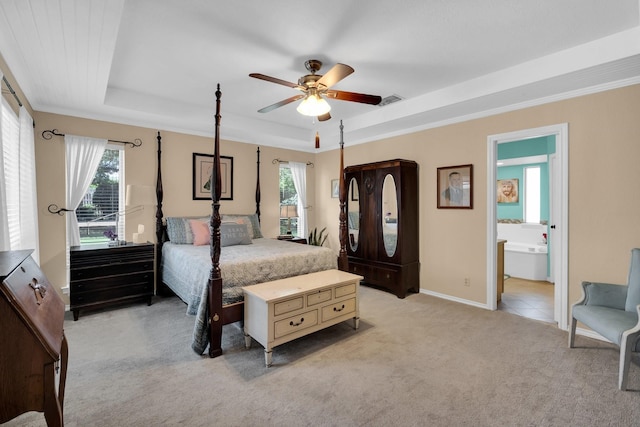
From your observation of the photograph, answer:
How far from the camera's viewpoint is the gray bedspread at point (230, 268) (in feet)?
9.09

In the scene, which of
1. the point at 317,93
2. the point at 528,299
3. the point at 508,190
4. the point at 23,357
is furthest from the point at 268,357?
the point at 508,190

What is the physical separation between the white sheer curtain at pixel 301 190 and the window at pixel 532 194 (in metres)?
4.57

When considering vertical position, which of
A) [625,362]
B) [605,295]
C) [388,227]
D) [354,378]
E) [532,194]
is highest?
[532,194]

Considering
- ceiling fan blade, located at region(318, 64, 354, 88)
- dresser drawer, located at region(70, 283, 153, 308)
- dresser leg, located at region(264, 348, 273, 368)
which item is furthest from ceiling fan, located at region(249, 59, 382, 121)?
dresser drawer, located at region(70, 283, 153, 308)

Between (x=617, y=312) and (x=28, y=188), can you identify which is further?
(x=28, y=188)

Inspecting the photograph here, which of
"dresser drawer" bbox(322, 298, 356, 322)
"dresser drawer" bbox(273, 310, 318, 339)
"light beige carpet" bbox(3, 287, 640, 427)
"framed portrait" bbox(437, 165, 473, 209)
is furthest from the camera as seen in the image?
"framed portrait" bbox(437, 165, 473, 209)

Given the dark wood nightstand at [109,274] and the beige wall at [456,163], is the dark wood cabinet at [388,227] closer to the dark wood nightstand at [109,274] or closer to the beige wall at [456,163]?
the beige wall at [456,163]

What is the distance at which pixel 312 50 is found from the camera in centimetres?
271

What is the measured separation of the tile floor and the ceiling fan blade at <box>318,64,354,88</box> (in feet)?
11.4

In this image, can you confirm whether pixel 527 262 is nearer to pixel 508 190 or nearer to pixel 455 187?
pixel 508 190

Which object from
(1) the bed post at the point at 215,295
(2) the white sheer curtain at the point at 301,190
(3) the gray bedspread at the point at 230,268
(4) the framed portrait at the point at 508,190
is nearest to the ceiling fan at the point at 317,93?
(1) the bed post at the point at 215,295

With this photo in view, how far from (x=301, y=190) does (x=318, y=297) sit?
362cm

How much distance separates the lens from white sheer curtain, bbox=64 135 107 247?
3.80m

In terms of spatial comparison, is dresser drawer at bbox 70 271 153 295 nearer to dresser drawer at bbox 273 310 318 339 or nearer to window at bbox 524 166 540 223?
dresser drawer at bbox 273 310 318 339
